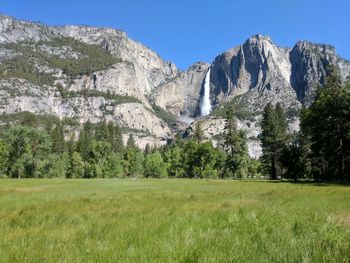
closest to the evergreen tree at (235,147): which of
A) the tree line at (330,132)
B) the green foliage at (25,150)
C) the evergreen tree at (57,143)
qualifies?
the tree line at (330,132)

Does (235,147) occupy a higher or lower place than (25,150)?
higher

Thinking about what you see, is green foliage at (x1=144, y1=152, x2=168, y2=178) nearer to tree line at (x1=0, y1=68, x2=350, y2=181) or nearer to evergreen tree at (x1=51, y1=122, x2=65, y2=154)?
tree line at (x1=0, y1=68, x2=350, y2=181)

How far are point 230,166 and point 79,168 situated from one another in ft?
151

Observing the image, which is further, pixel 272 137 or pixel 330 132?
pixel 272 137

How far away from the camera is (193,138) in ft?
442

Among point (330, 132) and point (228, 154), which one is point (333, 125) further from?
point (228, 154)

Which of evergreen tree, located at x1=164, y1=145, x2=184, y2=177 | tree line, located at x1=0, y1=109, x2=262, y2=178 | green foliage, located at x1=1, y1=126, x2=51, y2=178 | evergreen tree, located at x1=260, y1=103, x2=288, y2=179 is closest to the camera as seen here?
evergreen tree, located at x1=260, y1=103, x2=288, y2=179

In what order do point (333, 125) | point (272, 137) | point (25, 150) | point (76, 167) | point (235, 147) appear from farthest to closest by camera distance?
point (76, 167) < point (235, 147) < point (25, 150) < point (272, 137) < point (333, 125)

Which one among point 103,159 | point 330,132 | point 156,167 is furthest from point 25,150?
point 330,132

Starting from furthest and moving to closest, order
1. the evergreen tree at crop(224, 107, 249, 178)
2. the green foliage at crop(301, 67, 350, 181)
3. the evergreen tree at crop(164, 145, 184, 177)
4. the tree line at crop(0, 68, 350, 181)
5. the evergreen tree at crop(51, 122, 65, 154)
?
the evergreen tree at crop(51, 122, 65, 154)
the evergreen tree at crop(164, 145, 184, 177)
the evergreen tree at crop(224, 107, 249, 178)
the tree line at crop(0, 68, 350, 181)
the green foliage at crop(301, 67, 350, 181)

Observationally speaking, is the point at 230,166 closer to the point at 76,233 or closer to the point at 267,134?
the point at 267,134

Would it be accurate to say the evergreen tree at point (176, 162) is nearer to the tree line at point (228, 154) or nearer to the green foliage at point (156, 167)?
the tree line at point (228, 154)

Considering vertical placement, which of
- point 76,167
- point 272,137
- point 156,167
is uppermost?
point 272,137

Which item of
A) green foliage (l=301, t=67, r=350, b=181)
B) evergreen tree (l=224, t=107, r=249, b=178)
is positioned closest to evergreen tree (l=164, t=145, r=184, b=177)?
evergreen tree (l=224, t=107, r=249, b=178)
